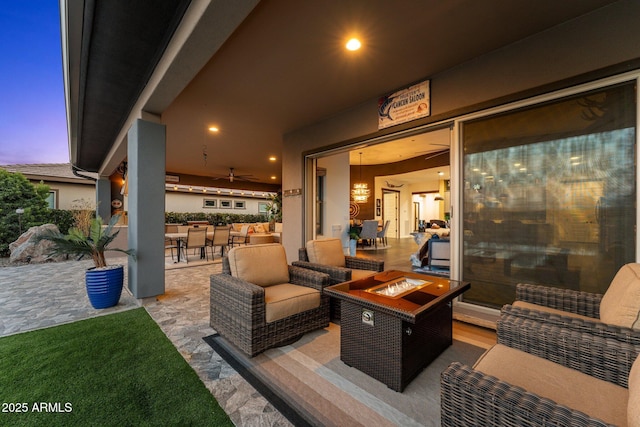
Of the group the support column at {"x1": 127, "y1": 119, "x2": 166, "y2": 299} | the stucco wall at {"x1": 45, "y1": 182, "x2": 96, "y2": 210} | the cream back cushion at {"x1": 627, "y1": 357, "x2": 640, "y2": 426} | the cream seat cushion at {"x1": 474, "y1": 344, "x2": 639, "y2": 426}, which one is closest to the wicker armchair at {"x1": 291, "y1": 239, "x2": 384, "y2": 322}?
the cream seat cushion at {"x1": 474, "y1": 344, "x2": 639, "y2": 426}

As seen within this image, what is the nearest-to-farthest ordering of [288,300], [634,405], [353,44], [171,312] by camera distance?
[634,405] → [288,300] → [353,44] → [171,312]

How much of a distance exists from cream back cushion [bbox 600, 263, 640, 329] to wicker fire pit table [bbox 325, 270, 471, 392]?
0.80 m

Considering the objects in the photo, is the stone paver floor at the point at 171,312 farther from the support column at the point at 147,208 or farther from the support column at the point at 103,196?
the support column at the point at 103,196

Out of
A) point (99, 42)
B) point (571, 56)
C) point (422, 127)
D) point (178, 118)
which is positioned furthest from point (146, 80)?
point (571, 56)

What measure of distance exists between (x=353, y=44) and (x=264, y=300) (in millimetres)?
2524

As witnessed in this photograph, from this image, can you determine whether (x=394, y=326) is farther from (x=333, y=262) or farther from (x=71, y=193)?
(x=71, y=193)

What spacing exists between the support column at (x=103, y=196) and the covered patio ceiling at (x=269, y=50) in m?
6.15

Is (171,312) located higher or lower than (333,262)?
lower

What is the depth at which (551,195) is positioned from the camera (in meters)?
2.38

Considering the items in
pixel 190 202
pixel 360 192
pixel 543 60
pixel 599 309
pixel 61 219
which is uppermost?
pixel 543 60

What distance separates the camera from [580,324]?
1.29 metres

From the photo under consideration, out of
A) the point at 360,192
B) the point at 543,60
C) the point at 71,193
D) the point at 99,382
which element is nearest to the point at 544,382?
the point at 99,382

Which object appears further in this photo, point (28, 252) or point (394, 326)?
point (28, 252)

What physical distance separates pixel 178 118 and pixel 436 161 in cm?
724
